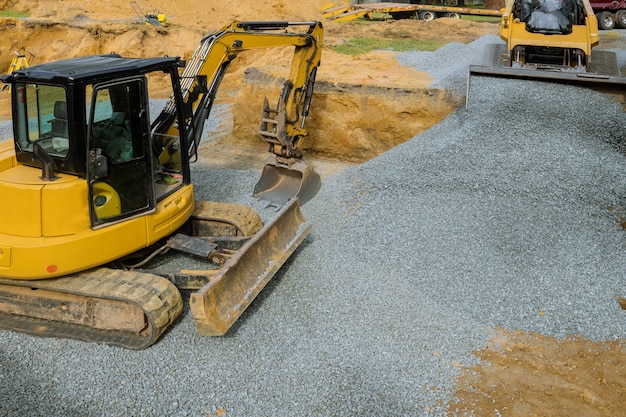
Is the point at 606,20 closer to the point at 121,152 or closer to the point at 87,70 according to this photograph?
the point at 121,152

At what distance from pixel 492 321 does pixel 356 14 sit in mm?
15517

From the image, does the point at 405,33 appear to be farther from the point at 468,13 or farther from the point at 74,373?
the point at 74,373

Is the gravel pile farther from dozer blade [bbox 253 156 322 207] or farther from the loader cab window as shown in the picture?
the loader cab window

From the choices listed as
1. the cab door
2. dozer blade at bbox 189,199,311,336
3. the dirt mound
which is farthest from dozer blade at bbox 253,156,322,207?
the cab door

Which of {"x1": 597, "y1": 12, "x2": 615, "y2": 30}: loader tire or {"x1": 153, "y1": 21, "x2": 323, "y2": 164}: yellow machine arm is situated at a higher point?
{"x1": 597, "y1": 12, "x2": 615, "y2": 30}: loader tire

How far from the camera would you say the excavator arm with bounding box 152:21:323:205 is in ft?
22.1

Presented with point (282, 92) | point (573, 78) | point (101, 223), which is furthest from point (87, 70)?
point (573, 78)

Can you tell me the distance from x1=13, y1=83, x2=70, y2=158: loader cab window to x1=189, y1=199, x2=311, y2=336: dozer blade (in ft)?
5.69

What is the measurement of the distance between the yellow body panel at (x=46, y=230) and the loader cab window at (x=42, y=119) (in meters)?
0.28

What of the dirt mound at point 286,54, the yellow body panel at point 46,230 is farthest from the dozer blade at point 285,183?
the yellow body panel at point 46,230

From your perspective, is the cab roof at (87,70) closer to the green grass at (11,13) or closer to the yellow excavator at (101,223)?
the yellow excavator at (101,223)

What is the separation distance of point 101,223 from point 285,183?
345 centimetres

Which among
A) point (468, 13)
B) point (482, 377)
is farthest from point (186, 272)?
point (468, 13)

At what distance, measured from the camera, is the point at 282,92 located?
7.98 meters
